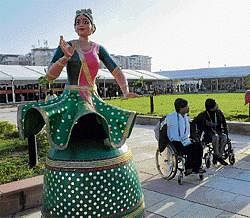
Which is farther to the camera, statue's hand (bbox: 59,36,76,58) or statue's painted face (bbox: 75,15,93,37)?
statue's painted face (bbox: 75,15,93,37)

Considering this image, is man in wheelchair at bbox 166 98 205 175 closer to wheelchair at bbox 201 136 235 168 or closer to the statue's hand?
wheelchair at bbox 201 136 235 168

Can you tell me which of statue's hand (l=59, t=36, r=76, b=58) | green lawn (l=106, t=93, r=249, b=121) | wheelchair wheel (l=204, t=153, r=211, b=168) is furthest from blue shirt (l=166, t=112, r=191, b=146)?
green lawn (l=106, t=93, r=249, b=121)

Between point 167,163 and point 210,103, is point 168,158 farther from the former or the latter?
point 210,103

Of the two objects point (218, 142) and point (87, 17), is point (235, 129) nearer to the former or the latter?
point (218, 142)

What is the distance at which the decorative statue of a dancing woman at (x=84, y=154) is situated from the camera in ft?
8.12

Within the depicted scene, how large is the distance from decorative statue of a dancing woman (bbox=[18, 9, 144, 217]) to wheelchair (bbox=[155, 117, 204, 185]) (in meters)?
3.01

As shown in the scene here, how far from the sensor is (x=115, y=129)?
254 centimetres

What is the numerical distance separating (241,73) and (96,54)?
1926 inches

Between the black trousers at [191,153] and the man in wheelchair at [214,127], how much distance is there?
944 millimetres

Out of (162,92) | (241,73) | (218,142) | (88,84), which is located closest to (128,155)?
(88,84)

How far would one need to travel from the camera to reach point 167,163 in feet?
19.5

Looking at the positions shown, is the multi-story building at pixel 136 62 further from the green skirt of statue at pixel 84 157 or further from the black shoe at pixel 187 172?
the green skirt of statue at pixel 84 157

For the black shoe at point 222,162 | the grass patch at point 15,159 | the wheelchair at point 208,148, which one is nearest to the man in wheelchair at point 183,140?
the wheelchair at point 208,148

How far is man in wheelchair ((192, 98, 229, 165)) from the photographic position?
261 inches
